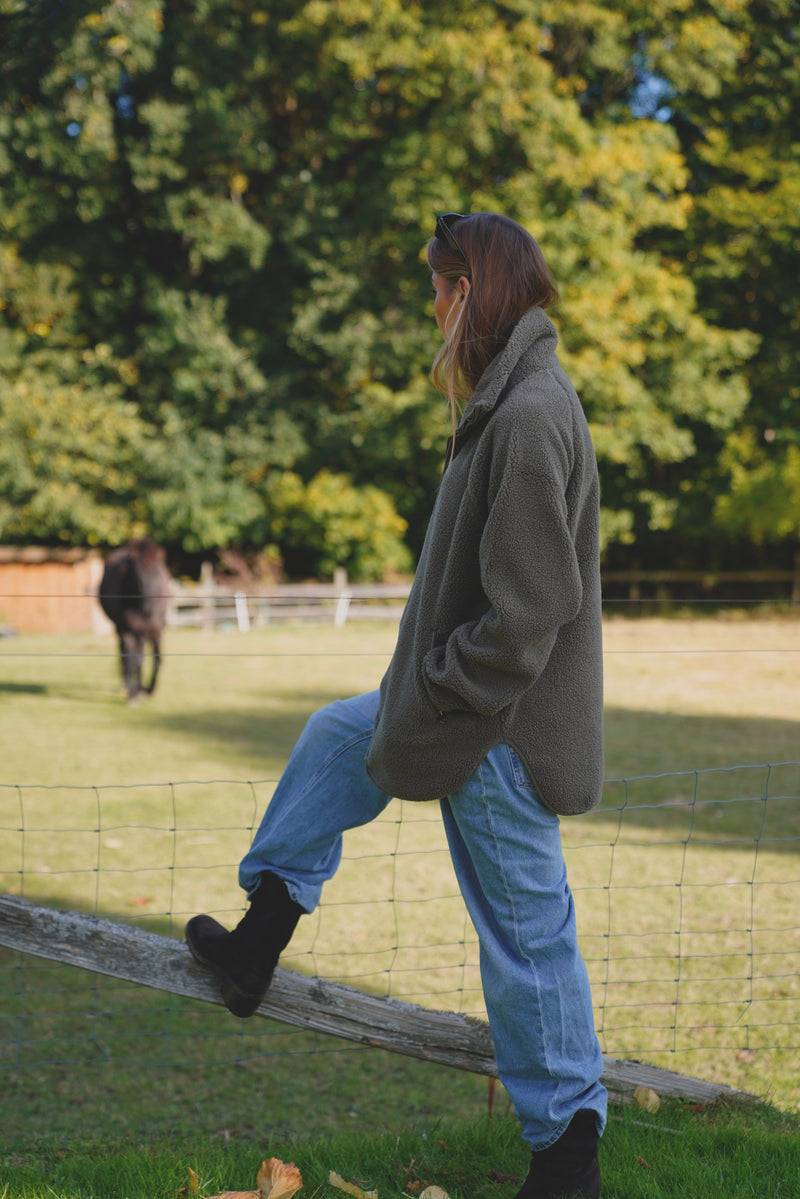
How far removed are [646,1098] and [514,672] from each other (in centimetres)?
143

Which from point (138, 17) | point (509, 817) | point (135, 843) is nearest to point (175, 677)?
point (135, 843)

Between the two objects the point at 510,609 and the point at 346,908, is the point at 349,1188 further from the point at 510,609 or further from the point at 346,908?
the point at 346,908

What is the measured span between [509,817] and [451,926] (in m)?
2.96

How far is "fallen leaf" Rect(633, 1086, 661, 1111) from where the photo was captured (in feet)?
8.50

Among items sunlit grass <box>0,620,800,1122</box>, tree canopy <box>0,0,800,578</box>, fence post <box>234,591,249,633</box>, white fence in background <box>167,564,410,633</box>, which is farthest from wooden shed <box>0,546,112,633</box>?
sunlit grass <box>0,620,800,1122</box>

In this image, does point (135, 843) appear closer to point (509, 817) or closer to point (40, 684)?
point (509, 817)

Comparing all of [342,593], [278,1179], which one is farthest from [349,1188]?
[342,593]

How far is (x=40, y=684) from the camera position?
12.3m

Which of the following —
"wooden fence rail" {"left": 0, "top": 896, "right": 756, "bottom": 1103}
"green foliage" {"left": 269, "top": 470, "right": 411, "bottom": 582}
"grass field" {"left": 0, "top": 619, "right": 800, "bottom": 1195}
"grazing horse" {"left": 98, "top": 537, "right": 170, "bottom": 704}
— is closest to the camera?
"wooden fence rail" {"left": 0, "top": 896, "right": 756, "bottom": 1103}

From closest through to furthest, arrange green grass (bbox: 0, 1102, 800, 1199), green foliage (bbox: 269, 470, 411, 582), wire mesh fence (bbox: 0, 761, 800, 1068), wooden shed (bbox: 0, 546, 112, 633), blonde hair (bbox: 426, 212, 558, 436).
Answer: blonde hair (bbox: 426, 212, 558, 436), green grass (bbox: 0, 1102, 800, 1199), wire mesh fence (bbox: 0, 761, 800, 1068), wooden shed (bbox: 0, 546, 112, 633), green foliage (bbox: 269, 470, 411, 582)

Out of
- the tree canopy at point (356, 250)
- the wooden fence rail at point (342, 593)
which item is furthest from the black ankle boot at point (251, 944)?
the tree canopy at point (356, 250)

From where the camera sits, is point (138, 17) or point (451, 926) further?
point (138, 17)

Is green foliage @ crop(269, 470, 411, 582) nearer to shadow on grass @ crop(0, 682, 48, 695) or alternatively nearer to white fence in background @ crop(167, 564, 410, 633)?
white fence in background @ crop(167, 564, 410, 633)

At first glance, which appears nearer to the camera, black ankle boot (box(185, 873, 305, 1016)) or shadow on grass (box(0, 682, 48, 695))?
black ankle boot (box(185, 873, 305, 1016))
